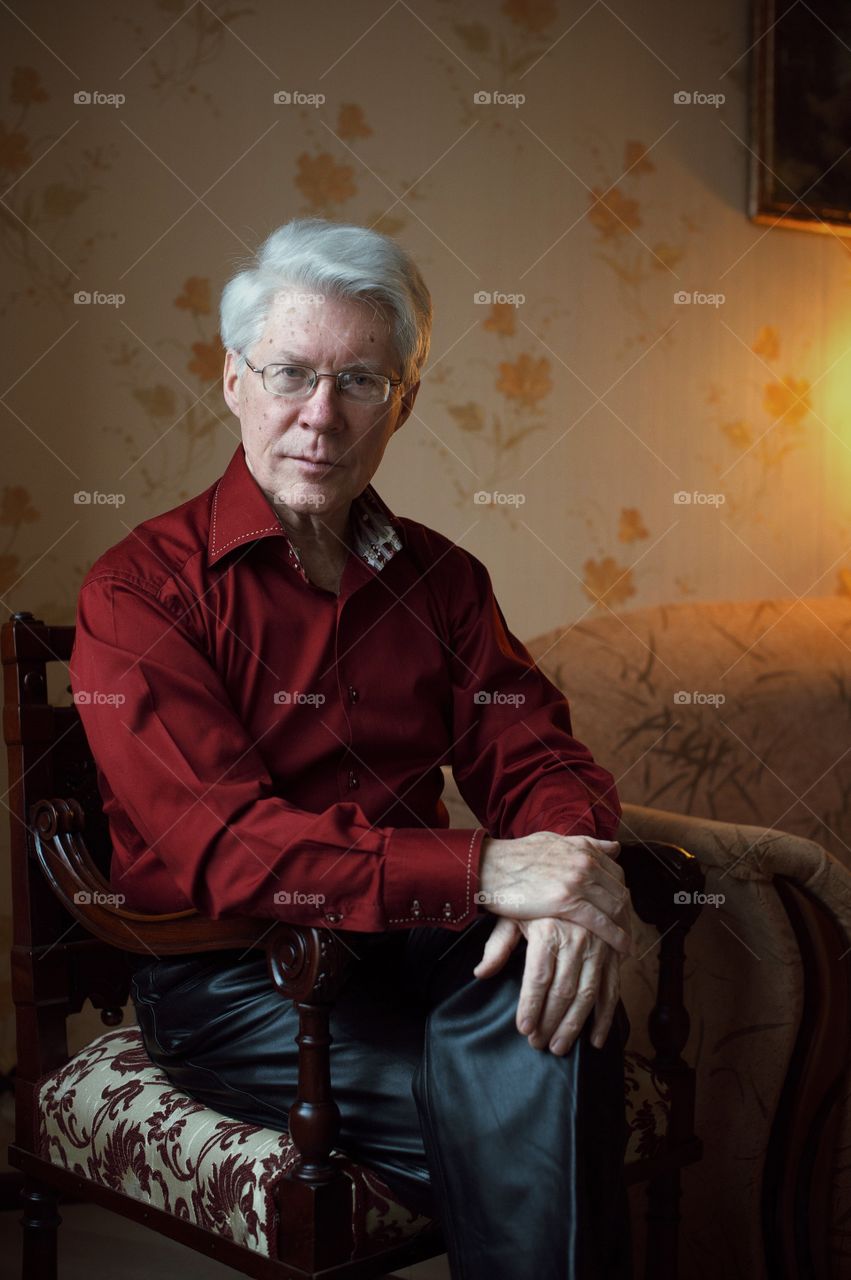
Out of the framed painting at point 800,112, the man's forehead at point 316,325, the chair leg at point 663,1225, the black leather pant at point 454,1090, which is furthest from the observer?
the framed painting at point 800,112

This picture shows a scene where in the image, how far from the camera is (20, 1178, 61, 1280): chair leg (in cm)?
149

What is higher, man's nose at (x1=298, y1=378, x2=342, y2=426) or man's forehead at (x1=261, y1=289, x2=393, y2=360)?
man's forehead at (x1=261, y1=289, x2=393, y2=360)

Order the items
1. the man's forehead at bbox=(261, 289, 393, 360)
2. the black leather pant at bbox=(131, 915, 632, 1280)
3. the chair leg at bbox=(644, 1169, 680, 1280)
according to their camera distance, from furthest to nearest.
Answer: the chair leg at bbox=(644, 1169, 680, 1280)
the man's forehead at bbox=(261, 289, 393, 360)
the black leather pant at bbox=(131, 915, 632, 1280)

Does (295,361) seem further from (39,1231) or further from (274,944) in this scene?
(39,1231)

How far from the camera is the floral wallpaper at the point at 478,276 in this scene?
7.42 ft

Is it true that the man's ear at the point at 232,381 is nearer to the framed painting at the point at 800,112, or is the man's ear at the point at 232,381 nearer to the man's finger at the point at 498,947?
the man's finger at the point at 498,947

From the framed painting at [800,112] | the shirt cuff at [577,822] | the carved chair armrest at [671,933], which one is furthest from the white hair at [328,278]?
the framed painting at [800,112]

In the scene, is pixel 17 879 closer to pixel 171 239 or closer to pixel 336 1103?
pixel 336 1103

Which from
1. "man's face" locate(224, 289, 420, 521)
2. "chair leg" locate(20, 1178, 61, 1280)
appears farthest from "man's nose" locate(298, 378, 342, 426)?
"chair leg" locate(20, 1178, 61, 1280)

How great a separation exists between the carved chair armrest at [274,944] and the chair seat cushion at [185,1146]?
0.05m

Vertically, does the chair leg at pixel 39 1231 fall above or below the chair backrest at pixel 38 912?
below

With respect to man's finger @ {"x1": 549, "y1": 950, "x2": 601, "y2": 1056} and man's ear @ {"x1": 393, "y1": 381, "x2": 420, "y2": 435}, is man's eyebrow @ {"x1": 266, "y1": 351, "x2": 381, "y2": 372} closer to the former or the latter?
man's ear @ {"x1": 393, "y1": 381, "x2": 420, "y2": 435}

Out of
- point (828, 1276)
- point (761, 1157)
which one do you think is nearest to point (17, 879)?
point (761, 1157)

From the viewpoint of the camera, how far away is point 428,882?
48.5 inches
